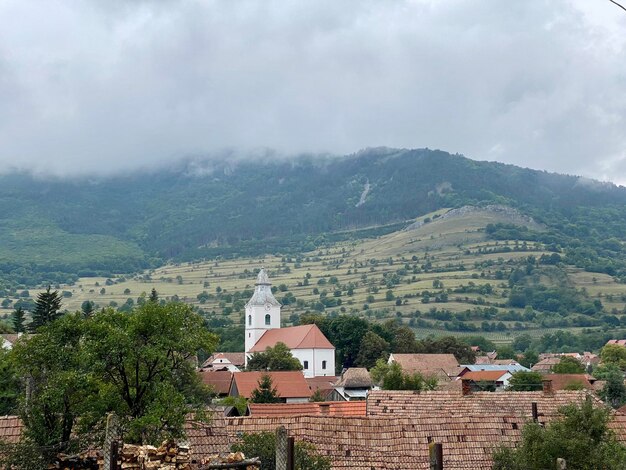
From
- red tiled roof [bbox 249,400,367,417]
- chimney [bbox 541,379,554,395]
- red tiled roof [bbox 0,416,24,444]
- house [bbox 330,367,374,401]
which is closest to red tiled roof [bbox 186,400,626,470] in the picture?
chimney [bbox 541,379,554,395]

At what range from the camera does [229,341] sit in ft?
509

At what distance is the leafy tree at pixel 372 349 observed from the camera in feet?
375

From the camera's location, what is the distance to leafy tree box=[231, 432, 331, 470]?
20.0 metres

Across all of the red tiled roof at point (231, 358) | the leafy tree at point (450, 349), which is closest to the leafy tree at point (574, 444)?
the leafy tree at point (450, 349)

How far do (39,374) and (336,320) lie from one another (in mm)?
103504

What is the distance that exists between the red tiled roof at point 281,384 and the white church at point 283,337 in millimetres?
36088

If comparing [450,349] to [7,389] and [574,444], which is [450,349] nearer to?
[7,389]

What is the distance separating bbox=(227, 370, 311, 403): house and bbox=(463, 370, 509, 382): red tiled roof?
23.0 meters

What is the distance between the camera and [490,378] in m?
91.2

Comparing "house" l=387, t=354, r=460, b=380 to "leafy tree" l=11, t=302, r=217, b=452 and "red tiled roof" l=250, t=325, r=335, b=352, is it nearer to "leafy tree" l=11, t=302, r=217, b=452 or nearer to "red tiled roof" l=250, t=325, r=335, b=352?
"red tiled roof" l=250, t=325, r=335, b=352

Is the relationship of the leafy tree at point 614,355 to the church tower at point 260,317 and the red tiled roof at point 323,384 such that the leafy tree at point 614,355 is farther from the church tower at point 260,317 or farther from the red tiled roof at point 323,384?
the church tower at point 260,317

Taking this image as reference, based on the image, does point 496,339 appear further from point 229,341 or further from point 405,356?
point 405,356

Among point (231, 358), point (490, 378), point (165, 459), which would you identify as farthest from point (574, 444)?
point (231, 358)

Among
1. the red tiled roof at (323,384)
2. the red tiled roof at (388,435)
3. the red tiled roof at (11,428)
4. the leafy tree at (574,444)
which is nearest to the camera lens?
the leafy tree at (574,444)
